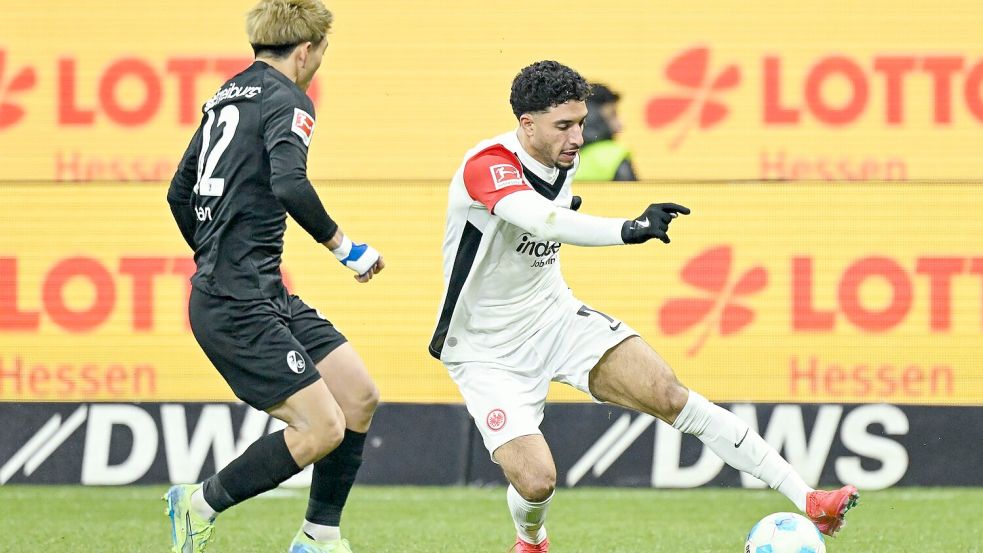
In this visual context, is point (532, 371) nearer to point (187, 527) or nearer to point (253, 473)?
point (253, 473)

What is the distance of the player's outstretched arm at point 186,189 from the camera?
209 inches

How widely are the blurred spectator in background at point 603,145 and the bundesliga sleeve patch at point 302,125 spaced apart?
408 centimetres

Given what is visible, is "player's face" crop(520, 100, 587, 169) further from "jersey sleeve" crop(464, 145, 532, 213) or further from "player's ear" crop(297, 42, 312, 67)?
"player's ear" crop(297, 42, 312, 67)

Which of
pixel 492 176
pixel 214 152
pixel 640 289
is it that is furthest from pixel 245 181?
pixel 640 289

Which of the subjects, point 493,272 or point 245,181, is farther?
point 493,272

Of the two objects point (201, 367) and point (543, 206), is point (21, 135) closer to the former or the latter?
point (201, 367)

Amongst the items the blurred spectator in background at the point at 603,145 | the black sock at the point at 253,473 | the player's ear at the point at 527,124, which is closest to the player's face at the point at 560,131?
the player's ear at the point at 527,124

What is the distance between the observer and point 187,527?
5238 mm

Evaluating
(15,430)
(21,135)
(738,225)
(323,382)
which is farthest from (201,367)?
(323,382)

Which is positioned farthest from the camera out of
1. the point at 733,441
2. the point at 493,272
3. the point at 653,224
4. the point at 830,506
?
the point at 493,272

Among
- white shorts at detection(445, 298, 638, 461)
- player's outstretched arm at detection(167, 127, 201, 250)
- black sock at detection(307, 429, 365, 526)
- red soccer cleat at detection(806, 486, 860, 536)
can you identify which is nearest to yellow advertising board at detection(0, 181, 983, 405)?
white shorts at detection(445, 298, 638, 461)

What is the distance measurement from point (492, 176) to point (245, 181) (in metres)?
0.85

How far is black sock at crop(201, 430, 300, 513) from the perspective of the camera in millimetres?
5168

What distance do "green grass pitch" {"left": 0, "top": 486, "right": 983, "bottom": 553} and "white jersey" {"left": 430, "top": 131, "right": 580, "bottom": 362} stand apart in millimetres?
972
